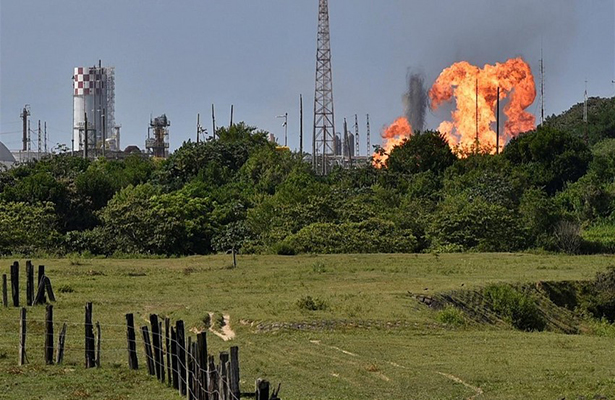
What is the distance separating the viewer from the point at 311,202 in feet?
297

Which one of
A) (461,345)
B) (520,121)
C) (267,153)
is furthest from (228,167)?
(461,345)

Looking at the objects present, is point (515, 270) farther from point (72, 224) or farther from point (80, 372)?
point (72, 224)

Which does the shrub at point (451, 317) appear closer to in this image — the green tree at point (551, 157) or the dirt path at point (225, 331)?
the dirt path at point (225, 331)

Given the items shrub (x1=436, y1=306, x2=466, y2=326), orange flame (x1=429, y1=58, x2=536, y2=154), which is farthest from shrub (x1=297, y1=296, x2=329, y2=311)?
orange flame (x1=429, y1=58, x2=536, y2=154)

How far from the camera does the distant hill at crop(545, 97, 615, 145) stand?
151 metres

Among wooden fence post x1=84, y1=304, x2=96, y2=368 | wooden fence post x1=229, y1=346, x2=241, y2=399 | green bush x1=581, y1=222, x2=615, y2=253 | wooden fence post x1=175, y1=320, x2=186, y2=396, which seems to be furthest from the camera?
green bush x1=581, y1=222, x2=615, y2=253

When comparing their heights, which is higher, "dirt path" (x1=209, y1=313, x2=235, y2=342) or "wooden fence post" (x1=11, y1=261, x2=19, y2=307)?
"wooden fence post" (x1=11, y1=261, x2=19, y2=307)

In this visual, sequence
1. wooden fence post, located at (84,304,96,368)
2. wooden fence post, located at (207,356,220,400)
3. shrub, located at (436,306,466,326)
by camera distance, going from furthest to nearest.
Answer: shrub, located at (436,306,466,326) < wooden fence post, located at (84,304,96,368) < wooden fence post, located at (207,356,220,400)

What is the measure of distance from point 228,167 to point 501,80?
30.3m

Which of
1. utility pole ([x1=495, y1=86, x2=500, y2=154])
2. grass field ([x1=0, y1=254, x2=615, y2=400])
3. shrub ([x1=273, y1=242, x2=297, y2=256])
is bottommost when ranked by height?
grass field ([x1=0, y1=254, x2=615, y2=400])

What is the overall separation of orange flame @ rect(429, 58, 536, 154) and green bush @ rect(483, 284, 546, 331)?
6778 centimetres

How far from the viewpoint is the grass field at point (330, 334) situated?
105 ft

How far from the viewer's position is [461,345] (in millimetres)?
41188

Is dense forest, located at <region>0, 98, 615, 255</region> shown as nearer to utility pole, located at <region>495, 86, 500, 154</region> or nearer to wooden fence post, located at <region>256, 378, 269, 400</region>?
utility pole, located at <region>495, 86, 500, 154</region>
